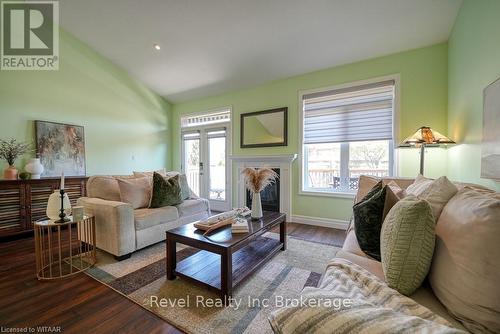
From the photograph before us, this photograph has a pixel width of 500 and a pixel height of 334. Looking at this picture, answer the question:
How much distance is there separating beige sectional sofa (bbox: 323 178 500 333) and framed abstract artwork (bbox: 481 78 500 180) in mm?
850

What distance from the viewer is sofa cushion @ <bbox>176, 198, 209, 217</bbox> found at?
299 cm

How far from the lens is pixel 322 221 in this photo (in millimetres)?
3541

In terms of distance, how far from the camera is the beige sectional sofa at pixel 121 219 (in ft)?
7.29

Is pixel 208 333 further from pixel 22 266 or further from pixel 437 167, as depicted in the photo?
pixel 437 167

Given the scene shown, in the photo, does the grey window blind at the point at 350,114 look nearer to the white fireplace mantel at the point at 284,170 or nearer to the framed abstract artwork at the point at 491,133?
the white fireplace mantel at the point at 284,170

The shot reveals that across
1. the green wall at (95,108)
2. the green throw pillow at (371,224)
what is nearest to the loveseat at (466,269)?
the green throw pillow at (371,224)

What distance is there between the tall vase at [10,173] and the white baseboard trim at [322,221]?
4.22 metres

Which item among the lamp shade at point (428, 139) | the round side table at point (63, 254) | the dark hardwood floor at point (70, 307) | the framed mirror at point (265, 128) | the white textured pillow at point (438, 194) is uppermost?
the framed mirror at point (265, 128)

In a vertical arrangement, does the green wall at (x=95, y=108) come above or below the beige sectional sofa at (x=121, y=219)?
above

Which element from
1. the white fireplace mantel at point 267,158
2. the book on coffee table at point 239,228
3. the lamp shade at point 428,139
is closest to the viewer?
the book on coffee table at point 239,228

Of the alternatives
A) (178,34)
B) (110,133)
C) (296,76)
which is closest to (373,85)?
(296,76)

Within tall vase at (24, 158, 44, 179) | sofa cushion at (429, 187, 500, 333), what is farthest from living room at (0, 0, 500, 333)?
tall vase at (24, 158, 44, 179)

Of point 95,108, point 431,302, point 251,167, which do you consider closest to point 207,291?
point 431,302

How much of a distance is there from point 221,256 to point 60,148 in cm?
373
